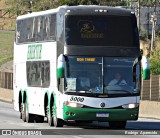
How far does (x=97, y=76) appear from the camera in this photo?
25.3 meters

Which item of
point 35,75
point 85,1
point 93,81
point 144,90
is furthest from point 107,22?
point 85,1

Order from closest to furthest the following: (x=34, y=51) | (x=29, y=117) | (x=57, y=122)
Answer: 1. (x=57, y=122)
2. (x=34, y=51)
3. (x=29, y=117)

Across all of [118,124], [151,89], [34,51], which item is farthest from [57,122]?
[151,89]

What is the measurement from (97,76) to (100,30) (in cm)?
164

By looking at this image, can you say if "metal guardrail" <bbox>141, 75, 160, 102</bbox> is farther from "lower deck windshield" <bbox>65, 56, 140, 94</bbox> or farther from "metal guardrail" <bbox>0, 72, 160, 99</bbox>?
"lower deck windshield" <bbox>65, 56, 140, 94</bbox>

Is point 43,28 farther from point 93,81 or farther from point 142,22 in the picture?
point 142,22

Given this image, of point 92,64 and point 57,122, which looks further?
point 57,122

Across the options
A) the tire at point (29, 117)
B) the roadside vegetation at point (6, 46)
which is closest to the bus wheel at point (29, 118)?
the tire at point (29, 117)

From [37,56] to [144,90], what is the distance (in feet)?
39.7

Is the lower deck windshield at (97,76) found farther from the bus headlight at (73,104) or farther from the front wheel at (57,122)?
the front wheel at (57,122)

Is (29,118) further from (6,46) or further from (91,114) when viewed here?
(6,46)

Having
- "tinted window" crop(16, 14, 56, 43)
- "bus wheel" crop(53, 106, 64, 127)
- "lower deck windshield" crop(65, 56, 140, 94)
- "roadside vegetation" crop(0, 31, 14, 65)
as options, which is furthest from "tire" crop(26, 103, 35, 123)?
"roadside vegetation" crop(0, 31, 14, 65)

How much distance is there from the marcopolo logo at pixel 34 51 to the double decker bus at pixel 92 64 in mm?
1221

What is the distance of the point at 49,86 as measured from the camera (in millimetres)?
27531
